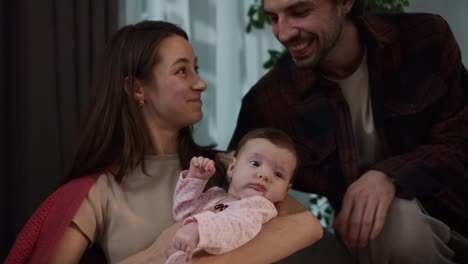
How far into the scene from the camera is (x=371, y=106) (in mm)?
1987

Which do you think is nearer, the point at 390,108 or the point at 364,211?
the point at 364,211

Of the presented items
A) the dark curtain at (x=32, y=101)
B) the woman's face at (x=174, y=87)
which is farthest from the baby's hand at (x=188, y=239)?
the dark curtain at (x=32, y=101)

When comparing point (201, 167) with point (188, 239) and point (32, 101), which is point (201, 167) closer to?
point (188, 239)

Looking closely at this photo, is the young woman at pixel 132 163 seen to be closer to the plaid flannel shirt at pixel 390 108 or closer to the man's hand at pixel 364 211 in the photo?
the man's hand at pixel 364 211

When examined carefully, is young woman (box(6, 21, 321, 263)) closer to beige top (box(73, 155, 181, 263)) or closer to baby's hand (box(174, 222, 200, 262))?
beige top (box(73, 155, 181, 263))

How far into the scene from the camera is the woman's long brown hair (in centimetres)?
157

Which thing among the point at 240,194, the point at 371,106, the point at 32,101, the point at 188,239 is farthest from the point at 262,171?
the point at 32,101

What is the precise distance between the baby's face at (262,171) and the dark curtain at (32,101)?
3.07 feet

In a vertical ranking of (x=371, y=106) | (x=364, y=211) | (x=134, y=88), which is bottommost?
(x=364, y=211)

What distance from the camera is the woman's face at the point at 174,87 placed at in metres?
1.57

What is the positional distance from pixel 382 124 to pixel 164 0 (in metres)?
1.23

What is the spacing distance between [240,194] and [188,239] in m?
0.28

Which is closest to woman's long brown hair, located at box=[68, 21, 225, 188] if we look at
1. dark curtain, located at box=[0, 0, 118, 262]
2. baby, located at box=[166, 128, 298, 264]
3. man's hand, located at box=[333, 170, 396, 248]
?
baby, located at box=[166, 128, 298, 264]

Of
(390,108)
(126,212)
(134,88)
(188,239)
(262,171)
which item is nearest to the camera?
(188,239)
